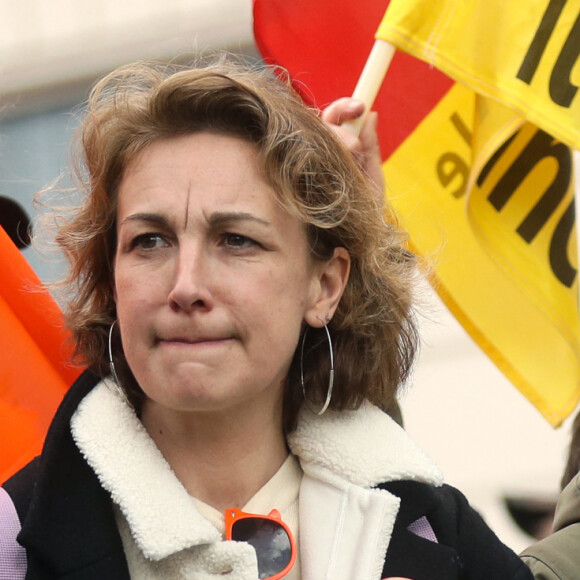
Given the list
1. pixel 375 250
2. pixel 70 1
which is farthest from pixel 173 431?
pixel 70 1

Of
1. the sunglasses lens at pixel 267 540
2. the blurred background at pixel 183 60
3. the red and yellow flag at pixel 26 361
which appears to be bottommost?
the blurred background at pixel 183 60

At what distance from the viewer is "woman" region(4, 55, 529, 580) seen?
2016 mm

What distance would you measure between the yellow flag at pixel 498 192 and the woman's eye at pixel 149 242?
3.88ft

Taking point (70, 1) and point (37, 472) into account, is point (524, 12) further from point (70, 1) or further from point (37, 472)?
point (70, 1)

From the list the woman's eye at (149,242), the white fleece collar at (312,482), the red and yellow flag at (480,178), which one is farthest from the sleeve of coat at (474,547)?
the red and yellow flag at (480,178)

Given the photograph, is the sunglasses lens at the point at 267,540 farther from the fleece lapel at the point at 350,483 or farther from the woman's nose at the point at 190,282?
the woman's nose at the point at 190,282

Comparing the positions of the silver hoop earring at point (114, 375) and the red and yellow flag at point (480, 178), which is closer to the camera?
the silver hoop earring at point (114, 375)

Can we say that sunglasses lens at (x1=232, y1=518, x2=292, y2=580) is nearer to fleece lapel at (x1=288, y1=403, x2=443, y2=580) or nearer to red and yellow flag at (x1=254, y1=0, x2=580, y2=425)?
fleece lapel at (x1=288, y1=403, x2=443, y2=580)

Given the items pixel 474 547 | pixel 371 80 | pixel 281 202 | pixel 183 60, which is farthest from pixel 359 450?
pixel 183 60

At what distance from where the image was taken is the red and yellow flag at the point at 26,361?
240 centimetres

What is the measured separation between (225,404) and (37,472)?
1.16ft

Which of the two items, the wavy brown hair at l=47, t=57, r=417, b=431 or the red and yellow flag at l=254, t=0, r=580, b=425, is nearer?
the wavy brown hair at l=47, t=57, r=417, b=431

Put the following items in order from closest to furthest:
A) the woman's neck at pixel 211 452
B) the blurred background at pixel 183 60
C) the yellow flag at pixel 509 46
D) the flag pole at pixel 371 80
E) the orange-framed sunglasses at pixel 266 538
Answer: the orange-framed sunglasses at pixel 266 538 < the woman's neck at pixel 211 452 < the flag pole at pixel 371 80 < the yellow flag at pixel 509 46 < the blurred background at pixel 183 60

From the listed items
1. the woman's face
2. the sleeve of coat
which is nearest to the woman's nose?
the woman's face
